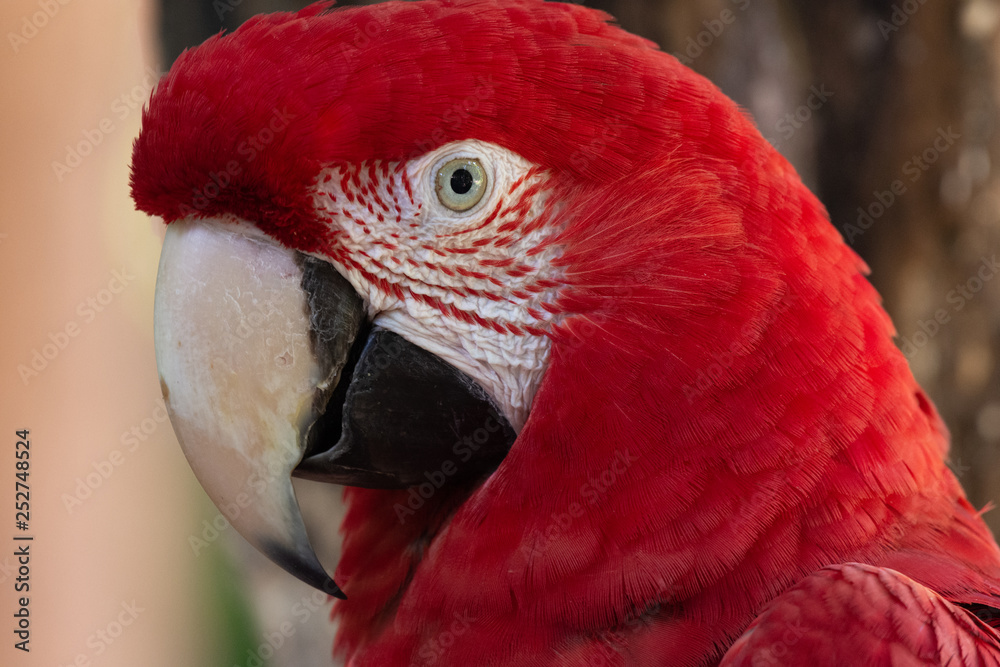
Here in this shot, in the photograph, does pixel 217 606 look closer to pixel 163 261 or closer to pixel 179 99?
pixel 163 261

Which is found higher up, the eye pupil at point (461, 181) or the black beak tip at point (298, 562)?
the eye pupil at point (461, 181)

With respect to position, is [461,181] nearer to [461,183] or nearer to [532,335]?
[461,183]

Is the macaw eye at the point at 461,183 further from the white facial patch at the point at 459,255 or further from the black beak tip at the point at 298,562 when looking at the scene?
the black beak tip at the point at 298,562

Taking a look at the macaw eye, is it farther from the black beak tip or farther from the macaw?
the black beak tip

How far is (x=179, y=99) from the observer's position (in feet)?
2.18

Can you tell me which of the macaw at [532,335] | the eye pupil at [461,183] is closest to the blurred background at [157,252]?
the macaw at [532,335]

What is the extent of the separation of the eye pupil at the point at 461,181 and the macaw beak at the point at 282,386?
13cm

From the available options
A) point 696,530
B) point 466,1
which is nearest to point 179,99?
point 466,1

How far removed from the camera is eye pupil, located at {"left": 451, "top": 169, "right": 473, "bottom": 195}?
Result: 0.67 metres

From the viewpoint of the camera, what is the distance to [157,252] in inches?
47.9

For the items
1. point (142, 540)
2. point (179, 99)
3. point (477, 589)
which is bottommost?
point (142, 540)

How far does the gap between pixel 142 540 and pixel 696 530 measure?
1.01m

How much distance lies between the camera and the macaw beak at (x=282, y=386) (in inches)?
26.1

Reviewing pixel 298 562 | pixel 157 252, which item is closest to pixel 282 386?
pixel 298 562
